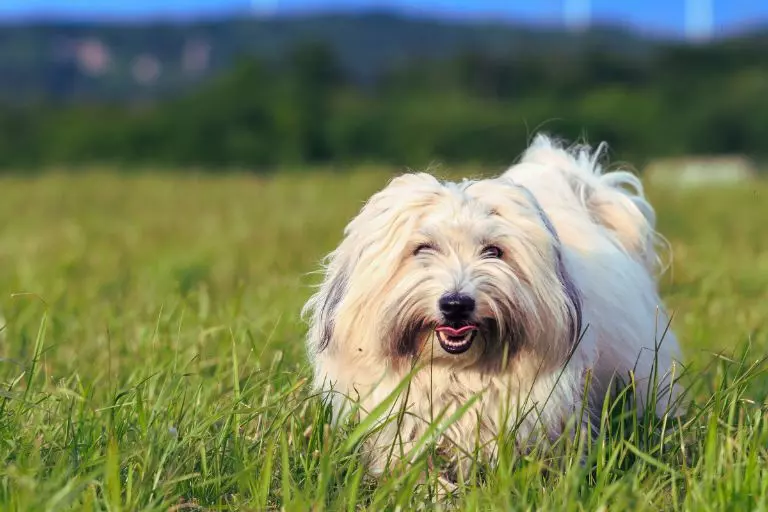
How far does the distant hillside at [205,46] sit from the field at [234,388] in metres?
27.7

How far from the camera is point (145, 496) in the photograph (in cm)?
271

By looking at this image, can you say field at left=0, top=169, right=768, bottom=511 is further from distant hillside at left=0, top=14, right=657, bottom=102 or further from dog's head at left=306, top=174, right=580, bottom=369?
distant hillside at left=0, top=14, right=657, bottom=102

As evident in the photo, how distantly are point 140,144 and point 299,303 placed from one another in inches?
1308

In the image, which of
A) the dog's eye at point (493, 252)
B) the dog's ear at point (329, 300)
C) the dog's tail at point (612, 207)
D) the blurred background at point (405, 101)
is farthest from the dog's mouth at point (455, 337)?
the blurred background at point (405, 101)

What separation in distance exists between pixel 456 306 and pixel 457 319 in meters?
0.05

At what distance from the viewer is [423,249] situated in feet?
11.0

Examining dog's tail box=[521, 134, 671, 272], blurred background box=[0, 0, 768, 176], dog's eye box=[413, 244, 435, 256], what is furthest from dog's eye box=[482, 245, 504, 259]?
blurred background box=[0, 0, 768, 176]

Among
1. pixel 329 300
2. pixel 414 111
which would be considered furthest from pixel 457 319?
pixel 414 111

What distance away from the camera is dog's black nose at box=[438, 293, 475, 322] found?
3174 millimetres

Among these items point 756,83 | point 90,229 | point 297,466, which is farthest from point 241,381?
point 756,83

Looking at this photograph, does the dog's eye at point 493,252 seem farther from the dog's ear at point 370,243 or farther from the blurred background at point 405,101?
the blurred background at point 405,101

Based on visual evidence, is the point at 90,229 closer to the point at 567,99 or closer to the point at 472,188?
the point at 472,188

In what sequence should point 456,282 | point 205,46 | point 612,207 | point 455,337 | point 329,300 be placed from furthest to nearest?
point 205,46 → point 612,207 → point 329,300 → point 455,337 → point 456,282

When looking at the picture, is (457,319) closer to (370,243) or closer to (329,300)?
(370,243)
